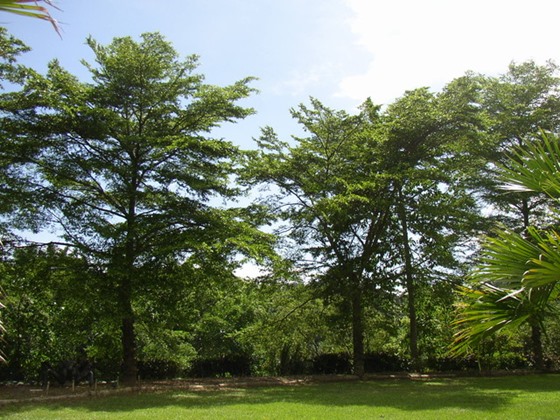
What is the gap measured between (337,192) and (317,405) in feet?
33.2

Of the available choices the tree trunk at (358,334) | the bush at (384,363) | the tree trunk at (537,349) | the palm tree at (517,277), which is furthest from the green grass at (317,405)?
the bush at (384,363)

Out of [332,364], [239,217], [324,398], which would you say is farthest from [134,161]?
[332,364]

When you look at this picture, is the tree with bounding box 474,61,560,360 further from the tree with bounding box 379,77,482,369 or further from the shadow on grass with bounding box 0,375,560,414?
the shadow on grass with bounding box 0,375,560,414

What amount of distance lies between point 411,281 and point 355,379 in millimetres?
4378

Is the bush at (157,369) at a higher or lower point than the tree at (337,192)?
lower

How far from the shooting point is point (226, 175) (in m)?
17.9

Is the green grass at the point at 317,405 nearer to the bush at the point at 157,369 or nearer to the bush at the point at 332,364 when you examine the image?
the bush at the point at 157,369

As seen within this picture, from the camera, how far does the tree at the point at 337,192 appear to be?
1903cm

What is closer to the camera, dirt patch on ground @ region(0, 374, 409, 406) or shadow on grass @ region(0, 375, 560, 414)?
shadow on grass @ region(0, 375, 560, 414)

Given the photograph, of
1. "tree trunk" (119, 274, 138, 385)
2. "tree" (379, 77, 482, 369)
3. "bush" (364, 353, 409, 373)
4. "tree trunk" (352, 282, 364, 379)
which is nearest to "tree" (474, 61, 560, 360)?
"tree" (379, 77, 482, 369)

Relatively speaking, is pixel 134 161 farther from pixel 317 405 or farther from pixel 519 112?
pixel 519 112

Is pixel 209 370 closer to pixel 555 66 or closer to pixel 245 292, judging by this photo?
pixel 245 292

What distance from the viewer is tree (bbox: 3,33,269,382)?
1474 cm

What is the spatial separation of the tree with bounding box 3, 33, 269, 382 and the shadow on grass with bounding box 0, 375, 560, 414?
3037mm
